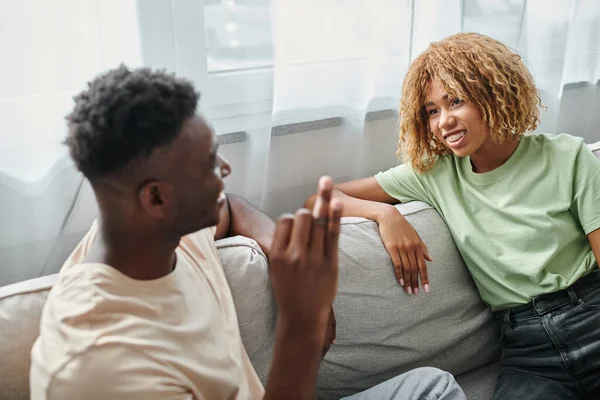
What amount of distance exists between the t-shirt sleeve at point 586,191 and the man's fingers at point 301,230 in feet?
3.06

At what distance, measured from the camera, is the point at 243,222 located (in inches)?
52.5

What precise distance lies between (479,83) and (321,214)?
0.82m

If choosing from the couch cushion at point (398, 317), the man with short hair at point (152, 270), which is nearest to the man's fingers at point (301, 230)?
the man with short hair at point (152, 270)

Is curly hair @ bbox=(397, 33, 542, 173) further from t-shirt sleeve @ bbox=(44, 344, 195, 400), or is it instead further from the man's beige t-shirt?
t-shirt sleeve @ bbox=(44, 344, 195, 400)

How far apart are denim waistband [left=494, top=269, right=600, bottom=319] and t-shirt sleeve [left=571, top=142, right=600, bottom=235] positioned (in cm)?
12

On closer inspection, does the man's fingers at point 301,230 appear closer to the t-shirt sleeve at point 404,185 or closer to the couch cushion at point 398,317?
the couch cushion at point 398,317

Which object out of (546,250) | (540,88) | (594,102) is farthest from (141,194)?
(594,102)

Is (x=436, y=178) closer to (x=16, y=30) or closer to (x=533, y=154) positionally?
(x=533, y=154)

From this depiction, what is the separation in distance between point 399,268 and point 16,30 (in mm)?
950

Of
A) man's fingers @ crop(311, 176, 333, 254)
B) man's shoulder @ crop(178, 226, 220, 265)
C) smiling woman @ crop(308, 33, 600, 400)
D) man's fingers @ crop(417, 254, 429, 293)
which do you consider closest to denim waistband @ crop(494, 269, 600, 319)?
smiling woman @ crop(308, 33, 600, 400)

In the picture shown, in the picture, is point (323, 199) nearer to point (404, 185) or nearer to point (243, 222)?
point (243, 222)

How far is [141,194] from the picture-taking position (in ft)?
2.58

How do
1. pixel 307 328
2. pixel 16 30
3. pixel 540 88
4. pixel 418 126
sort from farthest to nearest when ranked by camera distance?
pixel 540 88
pixel 418 126
pixel 16 30
pixel 307 328

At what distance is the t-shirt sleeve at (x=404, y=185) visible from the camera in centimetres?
160
